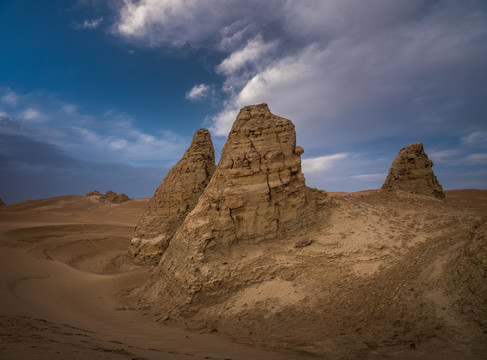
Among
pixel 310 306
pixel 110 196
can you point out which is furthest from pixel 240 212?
pixel 110 196

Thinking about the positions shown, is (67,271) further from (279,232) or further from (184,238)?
(279,232)

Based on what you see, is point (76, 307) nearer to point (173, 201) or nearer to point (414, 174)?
point (173, 201)

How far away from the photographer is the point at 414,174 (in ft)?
49.7

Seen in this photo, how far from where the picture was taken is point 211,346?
18.9ft

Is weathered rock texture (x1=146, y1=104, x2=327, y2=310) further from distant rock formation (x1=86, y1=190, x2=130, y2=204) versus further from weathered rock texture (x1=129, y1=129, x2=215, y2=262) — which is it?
distant rock formation (x1=86, y1=190, x2=130, y2=204)

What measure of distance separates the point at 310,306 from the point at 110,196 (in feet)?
172

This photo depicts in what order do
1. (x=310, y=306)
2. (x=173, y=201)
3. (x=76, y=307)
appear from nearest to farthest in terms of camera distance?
(x=310, y=306), (x=76, y=307), (x=173, y=201)

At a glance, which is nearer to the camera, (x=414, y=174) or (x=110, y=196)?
(x=414, y=174)

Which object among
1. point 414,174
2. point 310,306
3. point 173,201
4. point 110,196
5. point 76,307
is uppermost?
point 110,196

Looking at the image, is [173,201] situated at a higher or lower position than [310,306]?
higher

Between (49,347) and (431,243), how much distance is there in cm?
1013

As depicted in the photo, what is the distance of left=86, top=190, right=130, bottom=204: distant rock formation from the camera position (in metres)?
49.8

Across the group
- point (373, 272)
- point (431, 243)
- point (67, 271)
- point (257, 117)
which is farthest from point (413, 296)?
point (67, 271)

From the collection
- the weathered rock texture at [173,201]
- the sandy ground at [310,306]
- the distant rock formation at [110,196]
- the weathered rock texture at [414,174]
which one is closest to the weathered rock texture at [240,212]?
the sandy ground at [310,306]
